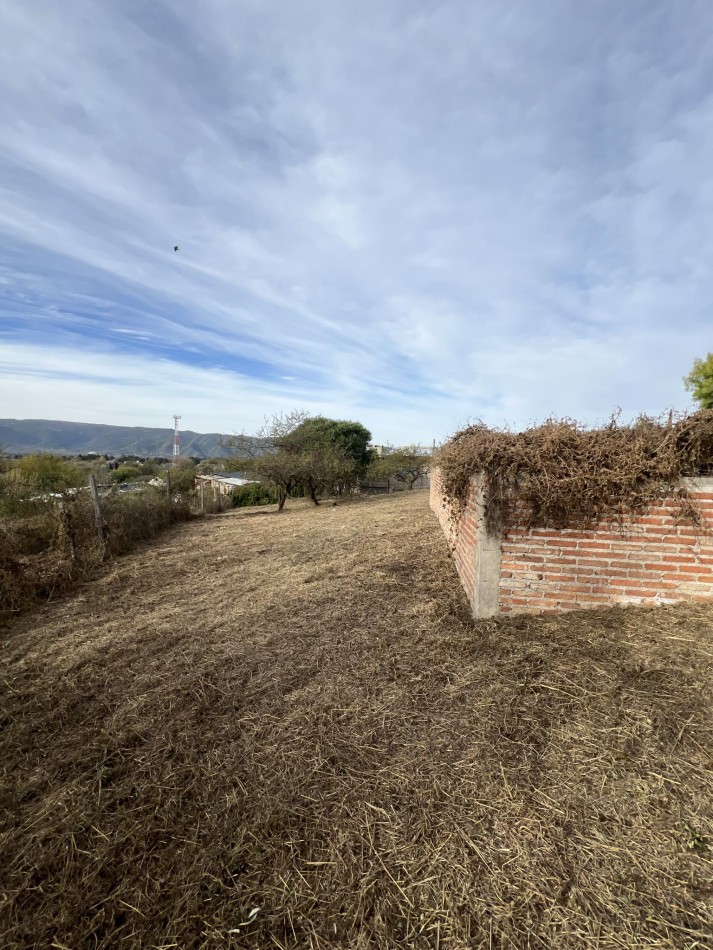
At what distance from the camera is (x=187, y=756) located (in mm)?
2262

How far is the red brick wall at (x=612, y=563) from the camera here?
124 inches

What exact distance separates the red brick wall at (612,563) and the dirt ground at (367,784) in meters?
0.16

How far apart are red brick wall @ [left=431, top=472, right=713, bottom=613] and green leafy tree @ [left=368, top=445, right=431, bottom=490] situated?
63.4 ft

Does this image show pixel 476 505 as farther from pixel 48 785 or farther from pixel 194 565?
pixel 194 565

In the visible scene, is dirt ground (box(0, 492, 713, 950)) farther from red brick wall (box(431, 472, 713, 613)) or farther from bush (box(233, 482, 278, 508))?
bush (box(233, 482, 278, 508))

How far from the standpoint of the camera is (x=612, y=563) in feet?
10.7

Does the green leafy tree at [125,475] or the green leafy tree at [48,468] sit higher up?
the green leafy tree at [48,468]

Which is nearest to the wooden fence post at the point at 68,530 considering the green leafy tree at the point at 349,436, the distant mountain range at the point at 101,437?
the green leafy tree at the point at 349,436

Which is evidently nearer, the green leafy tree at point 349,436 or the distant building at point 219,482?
the distant building at point 219,482

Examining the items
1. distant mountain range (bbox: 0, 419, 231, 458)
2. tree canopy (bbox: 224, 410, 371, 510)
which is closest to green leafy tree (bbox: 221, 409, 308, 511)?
tree canopy (bbox: 224, 410, 371, 510)

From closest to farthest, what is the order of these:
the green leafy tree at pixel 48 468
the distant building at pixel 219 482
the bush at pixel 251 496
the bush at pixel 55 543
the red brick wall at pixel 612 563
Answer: the red brick wall at pixel 612 563 → the bush at pixel 55 543 → the green leafy tree at pixel 48 468 → the distant building at pixel 219 482 → the bush at pixel 251 496

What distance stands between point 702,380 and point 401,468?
16.4 meters

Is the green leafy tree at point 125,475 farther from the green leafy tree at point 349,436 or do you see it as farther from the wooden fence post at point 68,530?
the green leafy tree at point 349,436

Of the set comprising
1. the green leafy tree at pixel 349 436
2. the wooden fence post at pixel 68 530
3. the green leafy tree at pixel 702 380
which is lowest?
the wooden fence post at pixel 68 530
